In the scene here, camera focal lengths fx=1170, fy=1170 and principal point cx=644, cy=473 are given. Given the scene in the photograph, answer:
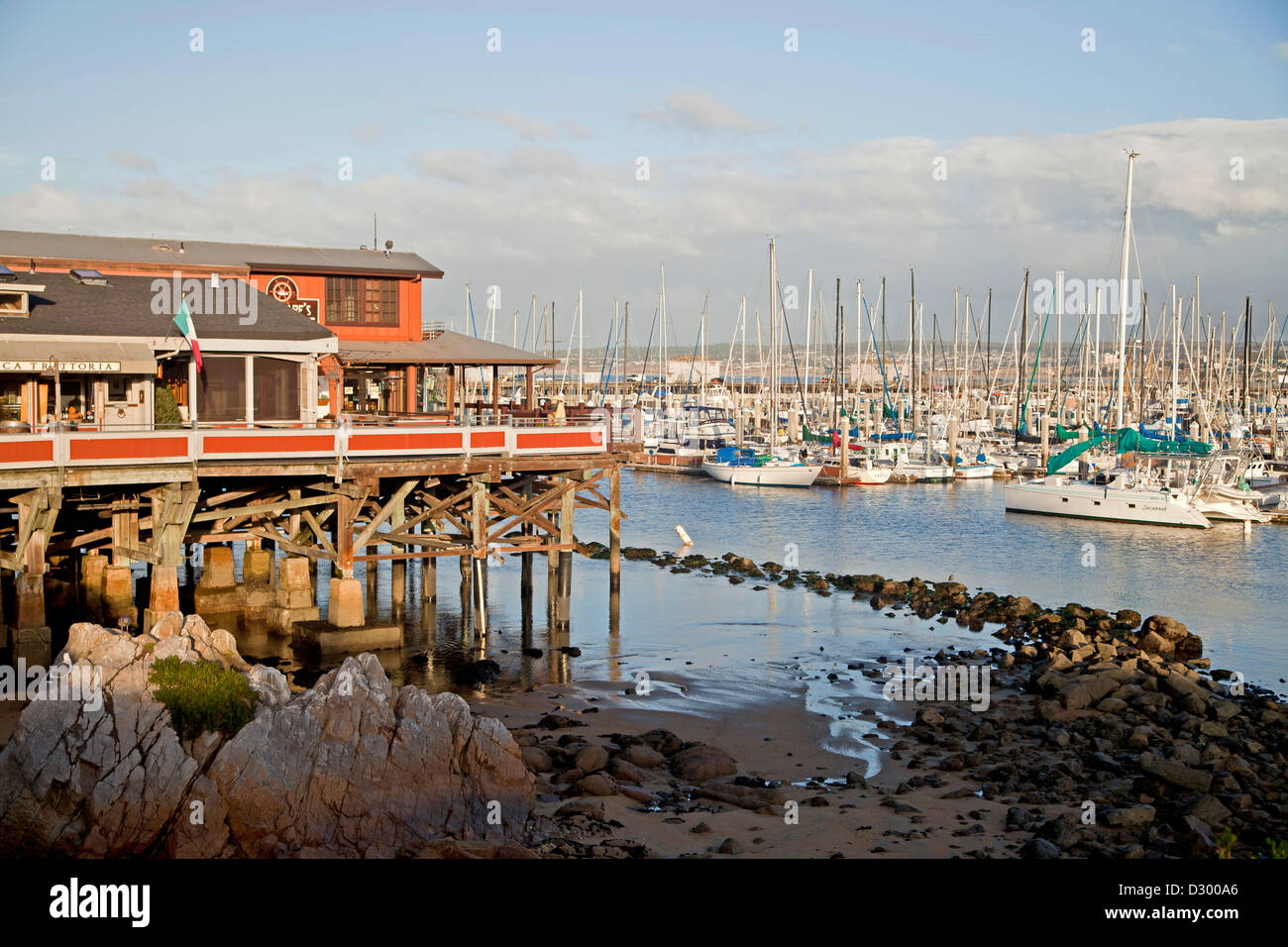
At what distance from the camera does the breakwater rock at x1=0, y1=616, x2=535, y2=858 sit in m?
14.0

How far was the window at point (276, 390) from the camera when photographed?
29906mm

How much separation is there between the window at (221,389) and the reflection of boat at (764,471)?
52795 mm

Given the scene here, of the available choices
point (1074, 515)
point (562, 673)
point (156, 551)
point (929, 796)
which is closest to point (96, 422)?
point (156, 551)

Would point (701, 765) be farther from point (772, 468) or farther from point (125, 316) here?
point (772, 468)

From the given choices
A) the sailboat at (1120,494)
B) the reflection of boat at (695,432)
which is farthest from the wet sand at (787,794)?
the reflection of boat at (695,432)

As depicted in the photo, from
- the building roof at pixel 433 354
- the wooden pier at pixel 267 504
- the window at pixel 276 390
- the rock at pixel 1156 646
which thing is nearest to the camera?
the wooden pier at pixel 267 504

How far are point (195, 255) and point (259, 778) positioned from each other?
25.2 metres

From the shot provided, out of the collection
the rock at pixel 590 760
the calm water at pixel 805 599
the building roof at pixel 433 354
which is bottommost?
the calm water at pixel 805 599

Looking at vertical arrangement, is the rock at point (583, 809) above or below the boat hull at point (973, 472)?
above

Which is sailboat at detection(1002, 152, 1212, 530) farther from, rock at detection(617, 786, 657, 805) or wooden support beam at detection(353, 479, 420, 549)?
rock at detection(617, 786, 657, 805)

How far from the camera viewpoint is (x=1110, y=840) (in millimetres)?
15914

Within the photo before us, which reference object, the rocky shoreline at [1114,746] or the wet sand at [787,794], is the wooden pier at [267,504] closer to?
the wet sand at [787,794]

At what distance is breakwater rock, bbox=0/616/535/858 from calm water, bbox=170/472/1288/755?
8149 mm
